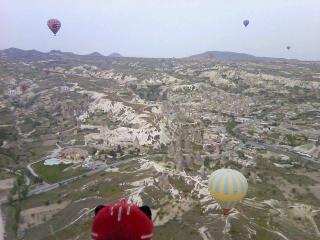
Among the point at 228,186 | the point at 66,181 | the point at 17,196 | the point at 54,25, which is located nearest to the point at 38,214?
the point at 17,196

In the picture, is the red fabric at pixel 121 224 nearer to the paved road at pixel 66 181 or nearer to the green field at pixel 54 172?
the paved road at pixel 66 181

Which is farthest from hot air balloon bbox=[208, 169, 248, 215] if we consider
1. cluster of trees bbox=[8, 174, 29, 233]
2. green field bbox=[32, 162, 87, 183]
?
green field bbox=[32, 162, 87, 183]

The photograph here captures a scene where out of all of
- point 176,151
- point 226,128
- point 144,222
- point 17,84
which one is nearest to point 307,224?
point 176,151

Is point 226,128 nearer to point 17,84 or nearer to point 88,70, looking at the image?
point 17,84

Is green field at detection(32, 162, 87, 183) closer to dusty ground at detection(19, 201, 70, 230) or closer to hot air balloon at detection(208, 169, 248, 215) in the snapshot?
dusty ground at detection(19, 201, 70, 230)

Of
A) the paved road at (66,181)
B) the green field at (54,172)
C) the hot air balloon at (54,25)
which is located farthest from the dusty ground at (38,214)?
the hot air balloon at (54,25)
